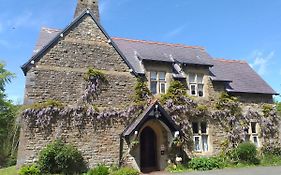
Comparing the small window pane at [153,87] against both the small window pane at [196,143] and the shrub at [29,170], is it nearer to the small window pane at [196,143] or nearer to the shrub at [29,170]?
the small window pane at [196,143]

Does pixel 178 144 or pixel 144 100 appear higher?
pixel 144 100

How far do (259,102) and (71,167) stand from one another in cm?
1456

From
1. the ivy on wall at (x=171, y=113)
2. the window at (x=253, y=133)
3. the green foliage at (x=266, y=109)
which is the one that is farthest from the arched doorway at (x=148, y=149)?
the green foliage at (x=266, y=109)

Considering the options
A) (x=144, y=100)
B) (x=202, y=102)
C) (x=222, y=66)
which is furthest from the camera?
(x=222, y=66)

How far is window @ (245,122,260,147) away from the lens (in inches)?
754

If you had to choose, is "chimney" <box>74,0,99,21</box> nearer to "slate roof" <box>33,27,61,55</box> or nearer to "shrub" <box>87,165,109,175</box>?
"slate roof" <box>33,27,61,55</box>

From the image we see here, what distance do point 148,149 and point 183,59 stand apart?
686 cm

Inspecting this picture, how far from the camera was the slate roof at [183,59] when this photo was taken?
1791cm

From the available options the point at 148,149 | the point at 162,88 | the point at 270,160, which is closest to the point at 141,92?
the point at 162,88

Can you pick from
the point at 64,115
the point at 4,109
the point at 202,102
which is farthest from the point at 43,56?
the point at 4,109

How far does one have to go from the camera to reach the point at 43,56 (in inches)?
602

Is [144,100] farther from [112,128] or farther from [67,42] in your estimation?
[67,42]

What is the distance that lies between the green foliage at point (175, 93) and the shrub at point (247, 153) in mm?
4894

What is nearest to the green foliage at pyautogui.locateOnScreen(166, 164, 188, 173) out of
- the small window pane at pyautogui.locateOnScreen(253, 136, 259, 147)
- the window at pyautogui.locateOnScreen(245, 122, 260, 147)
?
the window at pyautogui.locateOnScreen(245, 122, 260, 147)
